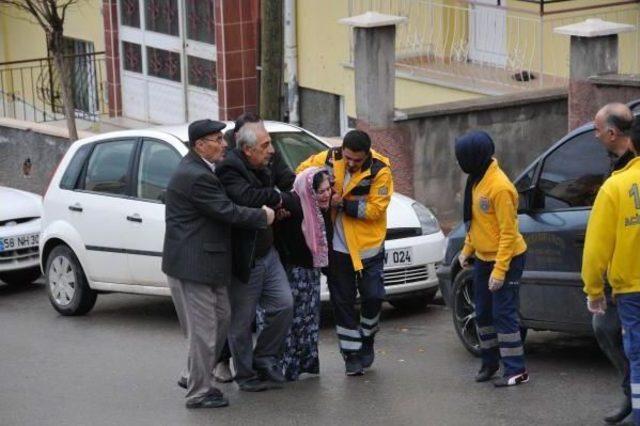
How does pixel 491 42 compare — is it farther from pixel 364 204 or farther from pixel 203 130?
pixel 203 130

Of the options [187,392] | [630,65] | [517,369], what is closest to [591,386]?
[517,369]

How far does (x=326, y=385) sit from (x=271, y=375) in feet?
1.19

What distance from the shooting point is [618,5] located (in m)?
16.1

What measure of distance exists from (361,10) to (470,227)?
10290 mm

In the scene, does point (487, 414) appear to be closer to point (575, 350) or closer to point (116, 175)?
point (575, 350)

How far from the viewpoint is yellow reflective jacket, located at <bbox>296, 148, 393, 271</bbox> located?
30.1 feet

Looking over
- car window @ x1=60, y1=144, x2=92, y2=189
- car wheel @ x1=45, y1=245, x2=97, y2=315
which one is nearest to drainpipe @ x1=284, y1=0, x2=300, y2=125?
car window @ x1=60, y1=144, x2=92, y2=189

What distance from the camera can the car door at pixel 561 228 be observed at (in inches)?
353

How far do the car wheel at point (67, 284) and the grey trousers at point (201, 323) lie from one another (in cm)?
352

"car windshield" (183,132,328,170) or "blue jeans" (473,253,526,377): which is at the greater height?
"car windshield" (183,132,328,170)

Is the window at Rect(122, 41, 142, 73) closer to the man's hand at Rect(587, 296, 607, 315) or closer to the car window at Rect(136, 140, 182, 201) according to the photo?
the car window at Rect(136, 140, 182, 201)

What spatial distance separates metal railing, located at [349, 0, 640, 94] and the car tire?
5494 millimetres

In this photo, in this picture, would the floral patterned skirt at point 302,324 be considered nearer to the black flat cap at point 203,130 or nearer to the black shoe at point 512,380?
the black flat cap at point 203,130

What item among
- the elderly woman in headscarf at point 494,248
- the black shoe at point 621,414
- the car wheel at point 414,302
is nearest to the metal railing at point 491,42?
the car wheel at point 414,302
